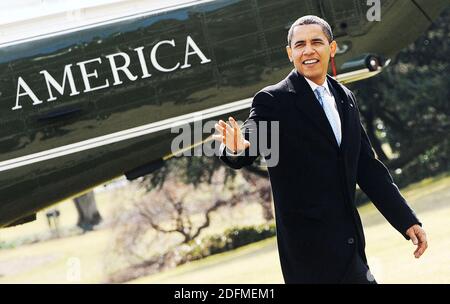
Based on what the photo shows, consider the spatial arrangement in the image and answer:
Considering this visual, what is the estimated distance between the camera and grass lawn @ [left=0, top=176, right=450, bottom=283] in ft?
29.7

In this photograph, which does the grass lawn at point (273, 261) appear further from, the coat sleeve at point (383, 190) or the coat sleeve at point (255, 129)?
the coat sleeve at point (255, 129)

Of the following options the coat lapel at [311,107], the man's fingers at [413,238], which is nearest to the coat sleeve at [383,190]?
the man's fingers at [413,238]

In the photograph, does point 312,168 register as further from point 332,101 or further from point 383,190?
point 383,190

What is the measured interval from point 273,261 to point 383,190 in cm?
852

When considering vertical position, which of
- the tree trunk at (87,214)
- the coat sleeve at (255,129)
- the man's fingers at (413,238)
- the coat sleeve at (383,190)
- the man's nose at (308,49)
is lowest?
the tree trunk at (87,214)

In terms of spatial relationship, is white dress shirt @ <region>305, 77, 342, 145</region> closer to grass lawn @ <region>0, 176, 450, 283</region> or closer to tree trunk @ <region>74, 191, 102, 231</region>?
grass lawn @ <region>0, 176, 450, 283</region>

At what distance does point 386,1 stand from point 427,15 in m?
0.52

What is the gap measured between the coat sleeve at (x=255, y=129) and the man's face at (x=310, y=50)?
0.22 meters

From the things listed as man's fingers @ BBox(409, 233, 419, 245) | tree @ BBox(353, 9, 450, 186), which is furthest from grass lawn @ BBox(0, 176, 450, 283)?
man's fingers @ BBox(409, 233, 419, 245)

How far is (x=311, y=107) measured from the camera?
13.5ft

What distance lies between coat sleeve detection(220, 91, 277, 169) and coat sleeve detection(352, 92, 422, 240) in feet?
1.88

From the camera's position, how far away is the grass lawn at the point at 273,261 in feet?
29.7

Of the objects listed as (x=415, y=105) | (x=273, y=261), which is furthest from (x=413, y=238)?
(x=415, y=105)

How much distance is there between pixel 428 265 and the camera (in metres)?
8.76
